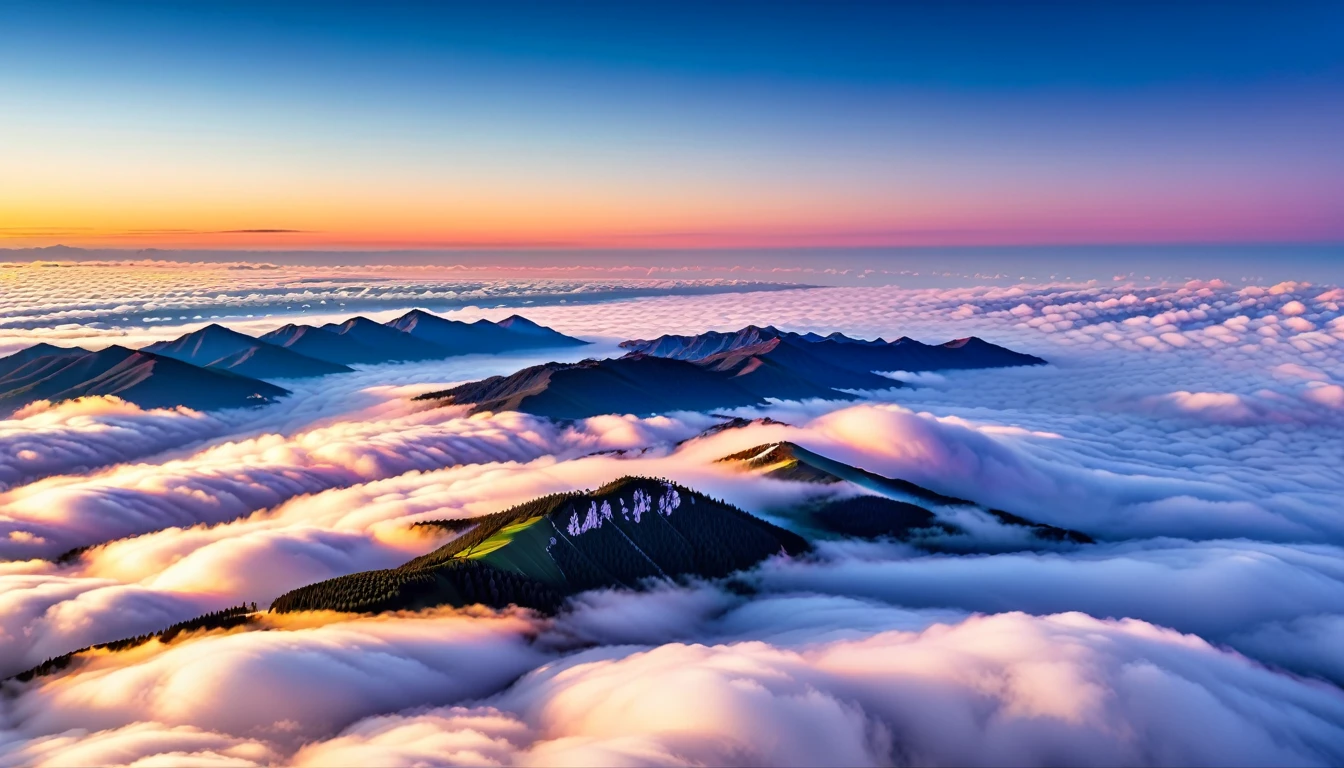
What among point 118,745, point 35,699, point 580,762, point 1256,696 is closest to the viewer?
point 580,762

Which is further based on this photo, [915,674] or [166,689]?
[915,674]

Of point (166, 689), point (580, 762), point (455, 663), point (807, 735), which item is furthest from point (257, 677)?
point (807, 735)

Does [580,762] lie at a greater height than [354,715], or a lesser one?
greater

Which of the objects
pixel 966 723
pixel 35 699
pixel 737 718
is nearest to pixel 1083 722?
pixel 966 723

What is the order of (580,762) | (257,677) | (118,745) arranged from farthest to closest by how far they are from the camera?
(257,677)
(118,745)
(580,762)

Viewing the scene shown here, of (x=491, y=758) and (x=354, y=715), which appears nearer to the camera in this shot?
(x=491, y=758)

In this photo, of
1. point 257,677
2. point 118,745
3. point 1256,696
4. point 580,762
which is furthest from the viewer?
point 1256,696

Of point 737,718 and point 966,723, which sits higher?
point 737,718

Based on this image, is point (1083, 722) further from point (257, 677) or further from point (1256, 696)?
point (257, 677)

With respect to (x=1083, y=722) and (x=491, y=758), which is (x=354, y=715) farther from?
(x=1083, y=722)
